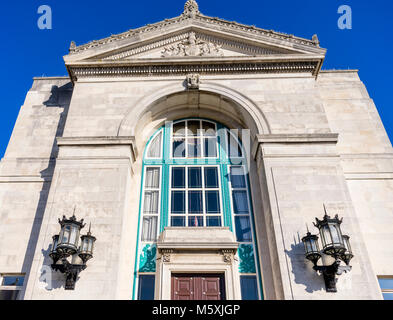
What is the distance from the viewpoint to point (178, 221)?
13.1 m

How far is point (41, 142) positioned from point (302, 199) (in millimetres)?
10741

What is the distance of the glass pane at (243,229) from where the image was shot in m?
12.7

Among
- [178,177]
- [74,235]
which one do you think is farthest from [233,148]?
[74,235]

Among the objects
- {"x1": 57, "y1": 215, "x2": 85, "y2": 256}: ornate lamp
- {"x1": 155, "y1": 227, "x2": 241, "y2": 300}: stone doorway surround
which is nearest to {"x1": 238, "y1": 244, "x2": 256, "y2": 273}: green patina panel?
{"x1": 155, "y1": 227, "x2": 241, "y2": 300}: stone doorway surround

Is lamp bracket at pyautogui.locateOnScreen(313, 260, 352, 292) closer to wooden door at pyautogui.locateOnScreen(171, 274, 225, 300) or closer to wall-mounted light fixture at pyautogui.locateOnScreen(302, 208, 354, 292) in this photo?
wall-mounted light fixture at pyautogui.locateOnScreen(302, 208, 354, 292)

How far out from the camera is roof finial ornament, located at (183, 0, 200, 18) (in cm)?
1706

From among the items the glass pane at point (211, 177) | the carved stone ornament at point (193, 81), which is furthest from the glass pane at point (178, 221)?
the carved stone ornament at point (193, 81)

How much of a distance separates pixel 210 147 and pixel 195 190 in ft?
7.56

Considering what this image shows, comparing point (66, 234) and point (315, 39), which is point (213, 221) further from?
point (315, 39)

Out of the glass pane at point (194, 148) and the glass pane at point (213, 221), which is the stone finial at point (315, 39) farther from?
the glass pane at point (213, 221)

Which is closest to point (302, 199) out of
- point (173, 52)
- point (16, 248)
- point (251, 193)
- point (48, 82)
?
point (251, 193)

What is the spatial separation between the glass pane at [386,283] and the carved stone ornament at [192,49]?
10.7 m
